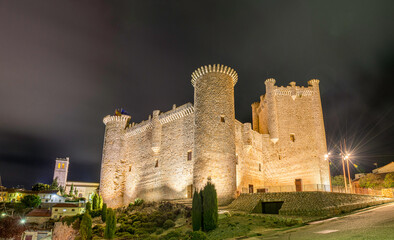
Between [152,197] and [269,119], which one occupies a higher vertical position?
[269,119]

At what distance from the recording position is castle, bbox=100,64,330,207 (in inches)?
756

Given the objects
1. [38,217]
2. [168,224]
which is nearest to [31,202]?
[38,217]

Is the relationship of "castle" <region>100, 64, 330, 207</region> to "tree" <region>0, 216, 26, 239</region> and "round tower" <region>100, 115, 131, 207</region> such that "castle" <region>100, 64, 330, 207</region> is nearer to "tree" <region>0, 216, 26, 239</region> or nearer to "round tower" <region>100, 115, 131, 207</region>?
"round tower" <region>100, 115, 131, 207</region>

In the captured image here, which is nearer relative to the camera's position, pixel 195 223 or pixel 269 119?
pixel 195 223

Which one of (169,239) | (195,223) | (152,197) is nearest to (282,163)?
(152,197)

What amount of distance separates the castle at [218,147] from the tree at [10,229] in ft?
37.0

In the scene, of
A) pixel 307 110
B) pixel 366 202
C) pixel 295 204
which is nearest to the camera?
pixel 295 204

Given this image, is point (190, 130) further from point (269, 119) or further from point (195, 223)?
point (195, 223)

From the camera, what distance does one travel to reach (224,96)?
2028 centimetres

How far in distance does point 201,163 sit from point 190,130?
4.65m

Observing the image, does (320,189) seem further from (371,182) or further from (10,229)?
(10,229)

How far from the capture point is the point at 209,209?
44.2 feet

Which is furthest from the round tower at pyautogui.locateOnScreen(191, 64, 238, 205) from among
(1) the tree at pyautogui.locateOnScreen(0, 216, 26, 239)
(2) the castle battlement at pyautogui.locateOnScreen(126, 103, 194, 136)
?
(1) the tree at pyautogui.locateOnScreen(0, 216, 26, 239)

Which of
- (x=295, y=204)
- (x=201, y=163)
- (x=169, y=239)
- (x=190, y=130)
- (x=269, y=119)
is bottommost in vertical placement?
(x=169, y=239)
